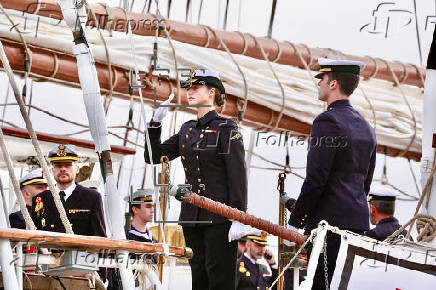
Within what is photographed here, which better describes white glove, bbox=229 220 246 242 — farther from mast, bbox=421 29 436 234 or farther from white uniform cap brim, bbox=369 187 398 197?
white uniform cap brim, bbox=369 187 398 197

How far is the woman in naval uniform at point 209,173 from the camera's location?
4938 millimetres

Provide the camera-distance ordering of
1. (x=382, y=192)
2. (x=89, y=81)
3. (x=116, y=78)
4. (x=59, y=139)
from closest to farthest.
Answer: (x=89, y=81), (x=382, y=192), (x=116, y=78), (x=59, y=139)

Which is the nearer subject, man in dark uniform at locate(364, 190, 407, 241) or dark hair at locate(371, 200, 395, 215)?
man in dark uniform at locate(364, 190, 407, 241)

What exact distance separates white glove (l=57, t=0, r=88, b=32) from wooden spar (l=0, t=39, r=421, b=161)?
3181 millimetres

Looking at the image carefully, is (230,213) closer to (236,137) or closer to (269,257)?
(236,137)

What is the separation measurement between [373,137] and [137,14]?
4467 millimetres

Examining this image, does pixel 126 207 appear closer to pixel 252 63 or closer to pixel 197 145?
pixel 252 63

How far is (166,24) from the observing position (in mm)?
8680

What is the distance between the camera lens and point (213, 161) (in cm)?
513

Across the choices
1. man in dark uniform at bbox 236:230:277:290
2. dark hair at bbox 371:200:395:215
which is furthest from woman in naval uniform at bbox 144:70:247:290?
man in dark uniform at bbox 236:230:277:290

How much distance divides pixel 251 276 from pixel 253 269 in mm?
128

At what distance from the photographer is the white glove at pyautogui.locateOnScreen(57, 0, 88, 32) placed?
12.7 ft

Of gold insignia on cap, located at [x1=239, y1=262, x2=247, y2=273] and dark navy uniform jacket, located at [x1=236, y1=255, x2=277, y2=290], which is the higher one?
gold insignia on cap, located at [x1=239, y1=262, x2=247, y2=273]

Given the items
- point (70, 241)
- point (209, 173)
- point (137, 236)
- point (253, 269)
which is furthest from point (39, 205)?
point (253, 269)
